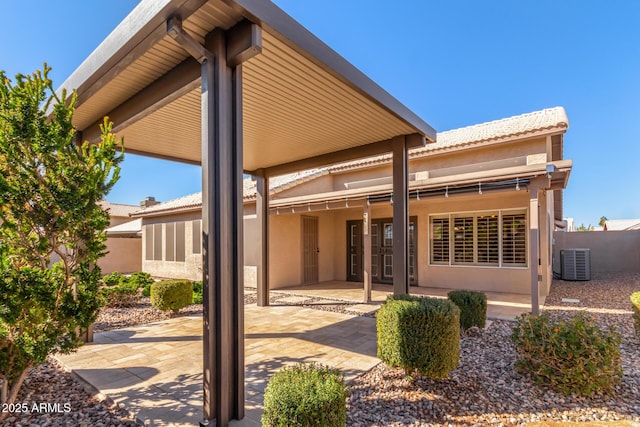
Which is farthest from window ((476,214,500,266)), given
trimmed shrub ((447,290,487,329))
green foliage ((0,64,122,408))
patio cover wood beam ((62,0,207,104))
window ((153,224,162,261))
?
window ((153,224,162,261))

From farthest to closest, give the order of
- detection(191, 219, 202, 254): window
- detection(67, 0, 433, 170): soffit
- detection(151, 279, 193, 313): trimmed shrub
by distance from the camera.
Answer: detection(191, 219, 202, 254): window < detection(151, 279, 193, 313): trimmed shrub < detection(67, 0, 433, 170): soffit

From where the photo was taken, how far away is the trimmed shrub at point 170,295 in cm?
703

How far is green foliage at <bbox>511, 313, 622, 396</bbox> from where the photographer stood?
3412 millimetres

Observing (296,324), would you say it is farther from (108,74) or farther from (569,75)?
(569,75)

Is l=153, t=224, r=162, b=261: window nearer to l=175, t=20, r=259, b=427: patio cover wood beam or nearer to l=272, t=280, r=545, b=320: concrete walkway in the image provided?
l=272, t=280, r=545, b=320: concrete walkway

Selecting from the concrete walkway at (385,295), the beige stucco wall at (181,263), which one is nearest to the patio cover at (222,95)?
the concrete walkway at (385,295)

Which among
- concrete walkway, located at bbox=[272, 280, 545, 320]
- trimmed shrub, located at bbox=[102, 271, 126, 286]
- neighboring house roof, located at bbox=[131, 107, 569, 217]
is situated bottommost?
concrete walkway, located at bbox=[272, 280, 545, 320]

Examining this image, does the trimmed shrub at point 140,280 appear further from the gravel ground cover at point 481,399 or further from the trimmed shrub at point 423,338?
the trimmed shrub at point 423,338

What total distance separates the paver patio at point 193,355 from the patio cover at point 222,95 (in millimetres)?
709

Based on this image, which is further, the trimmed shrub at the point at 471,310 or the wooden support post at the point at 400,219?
the wooden support post at the point at 400,219

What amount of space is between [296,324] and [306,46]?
16.3ft

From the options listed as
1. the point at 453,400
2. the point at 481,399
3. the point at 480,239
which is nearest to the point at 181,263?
the point at 480,239

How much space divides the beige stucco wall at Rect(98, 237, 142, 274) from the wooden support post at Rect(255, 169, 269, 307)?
41.3 ft

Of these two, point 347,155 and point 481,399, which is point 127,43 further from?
point 481,399
